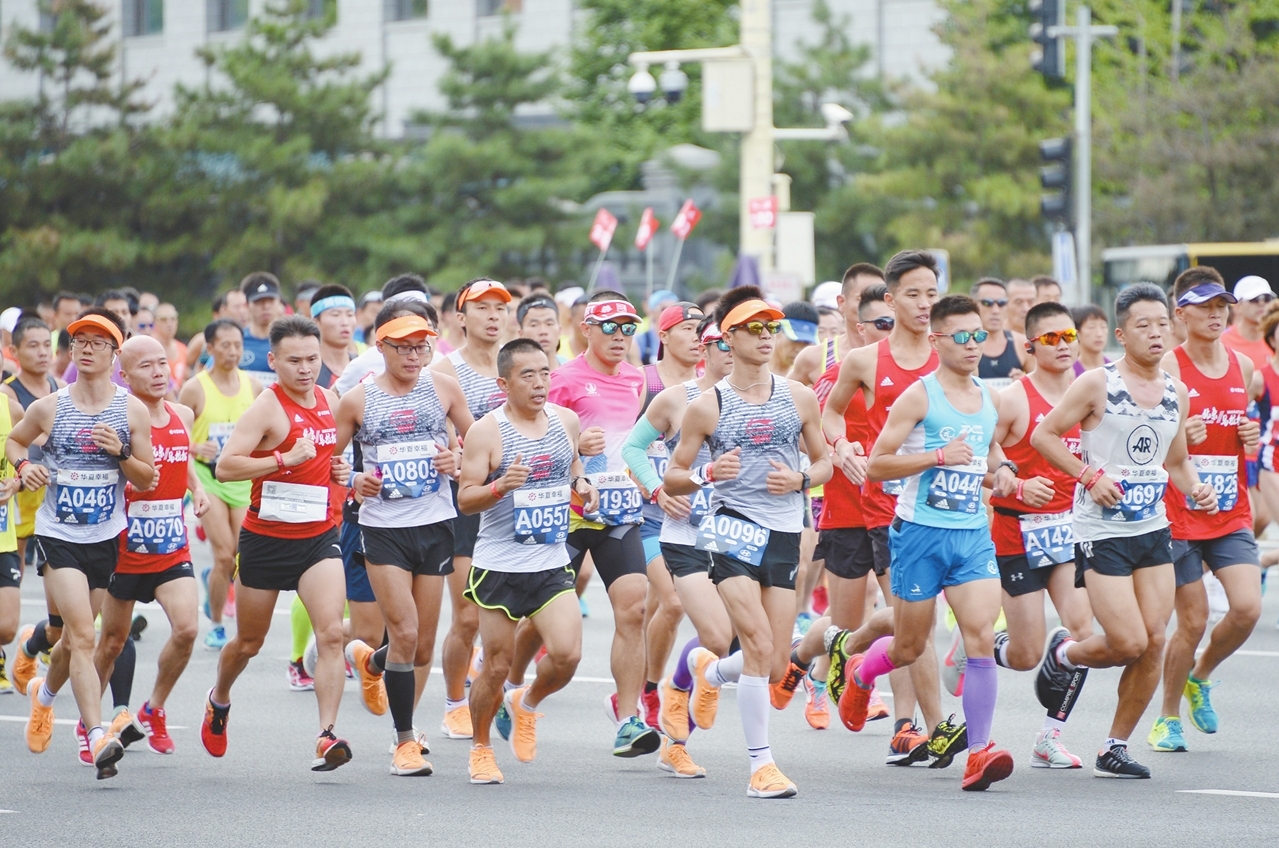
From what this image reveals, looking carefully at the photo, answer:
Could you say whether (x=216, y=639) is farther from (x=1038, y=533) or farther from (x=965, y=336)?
(x=965, y=336)

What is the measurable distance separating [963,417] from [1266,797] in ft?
6.66

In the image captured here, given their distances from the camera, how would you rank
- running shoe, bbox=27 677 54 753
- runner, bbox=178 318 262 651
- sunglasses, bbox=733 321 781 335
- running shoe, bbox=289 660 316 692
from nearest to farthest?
sunglasses, bbox=733 321 781 335 → running shoe, bbox=27 677 54 753 → running shoe, bbox=289 660 316 692 → runner, bbox=178 318 262 651

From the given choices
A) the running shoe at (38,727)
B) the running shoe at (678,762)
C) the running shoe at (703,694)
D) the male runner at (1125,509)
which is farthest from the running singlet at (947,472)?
the running shoe at (38,727)

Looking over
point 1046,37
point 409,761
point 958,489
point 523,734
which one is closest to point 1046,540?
point 958,489

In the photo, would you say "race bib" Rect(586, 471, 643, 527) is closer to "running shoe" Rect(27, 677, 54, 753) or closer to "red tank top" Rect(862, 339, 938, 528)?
"red tank top" Rect(862, 339, 938, 528)

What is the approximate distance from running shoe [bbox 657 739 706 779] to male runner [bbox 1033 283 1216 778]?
1645 mm

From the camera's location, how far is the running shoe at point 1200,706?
387 inches

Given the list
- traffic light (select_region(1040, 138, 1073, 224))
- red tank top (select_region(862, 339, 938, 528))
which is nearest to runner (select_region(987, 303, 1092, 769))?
red tank top (select_region(862, 339, 938, 528))

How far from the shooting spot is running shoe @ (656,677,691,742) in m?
9.14

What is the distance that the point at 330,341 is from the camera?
1230 centimetres

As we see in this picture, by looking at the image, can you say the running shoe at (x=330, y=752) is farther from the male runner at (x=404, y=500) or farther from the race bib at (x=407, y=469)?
the race bib at (x=407, y=469)

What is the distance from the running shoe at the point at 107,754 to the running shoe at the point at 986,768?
3694mm

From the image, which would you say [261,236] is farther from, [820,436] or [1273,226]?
[820,436]

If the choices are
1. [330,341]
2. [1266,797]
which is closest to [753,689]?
[1266,797]
